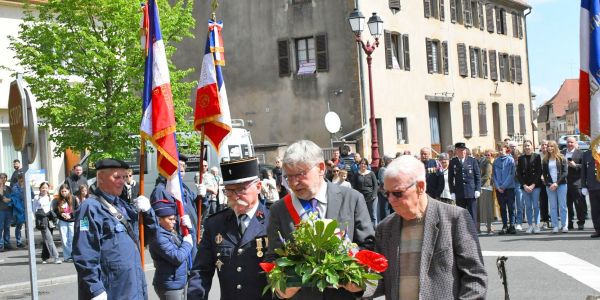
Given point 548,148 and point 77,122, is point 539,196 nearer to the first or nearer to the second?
point 548,148

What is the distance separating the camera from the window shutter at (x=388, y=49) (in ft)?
128

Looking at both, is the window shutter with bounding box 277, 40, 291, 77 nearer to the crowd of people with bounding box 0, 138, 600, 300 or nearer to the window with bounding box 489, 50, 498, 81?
the window with bounding box 489, 50, 498, 81

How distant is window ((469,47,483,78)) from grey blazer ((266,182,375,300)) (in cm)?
4346

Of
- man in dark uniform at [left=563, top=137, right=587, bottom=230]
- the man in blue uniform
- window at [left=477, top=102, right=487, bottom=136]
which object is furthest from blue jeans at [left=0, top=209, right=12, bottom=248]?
window at [left=477, top=102, right=487, bottom=136]

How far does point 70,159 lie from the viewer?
3403 cm

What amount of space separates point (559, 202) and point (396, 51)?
22.7m

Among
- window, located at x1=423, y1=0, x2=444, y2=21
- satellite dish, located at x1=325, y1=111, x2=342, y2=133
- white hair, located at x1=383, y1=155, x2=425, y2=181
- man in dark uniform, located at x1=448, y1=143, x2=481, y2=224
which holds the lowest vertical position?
man in dark uniform, located at x1=448, y1=143, x2=481, y2=224

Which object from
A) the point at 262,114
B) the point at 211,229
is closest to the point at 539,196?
the point at 211,229

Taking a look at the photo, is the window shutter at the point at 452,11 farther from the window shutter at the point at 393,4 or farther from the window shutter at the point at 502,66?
the window shutter at the point at 393,4

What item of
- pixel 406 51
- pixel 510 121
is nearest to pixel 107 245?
pixel 406 51

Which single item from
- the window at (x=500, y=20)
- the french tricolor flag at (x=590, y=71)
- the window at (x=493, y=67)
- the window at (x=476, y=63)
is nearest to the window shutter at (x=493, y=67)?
the window at (x=493, y=67)

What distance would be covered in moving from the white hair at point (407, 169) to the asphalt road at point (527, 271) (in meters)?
6.37

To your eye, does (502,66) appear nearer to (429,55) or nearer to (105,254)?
(429,55)

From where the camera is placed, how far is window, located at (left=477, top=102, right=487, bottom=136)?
4847 centimetres
